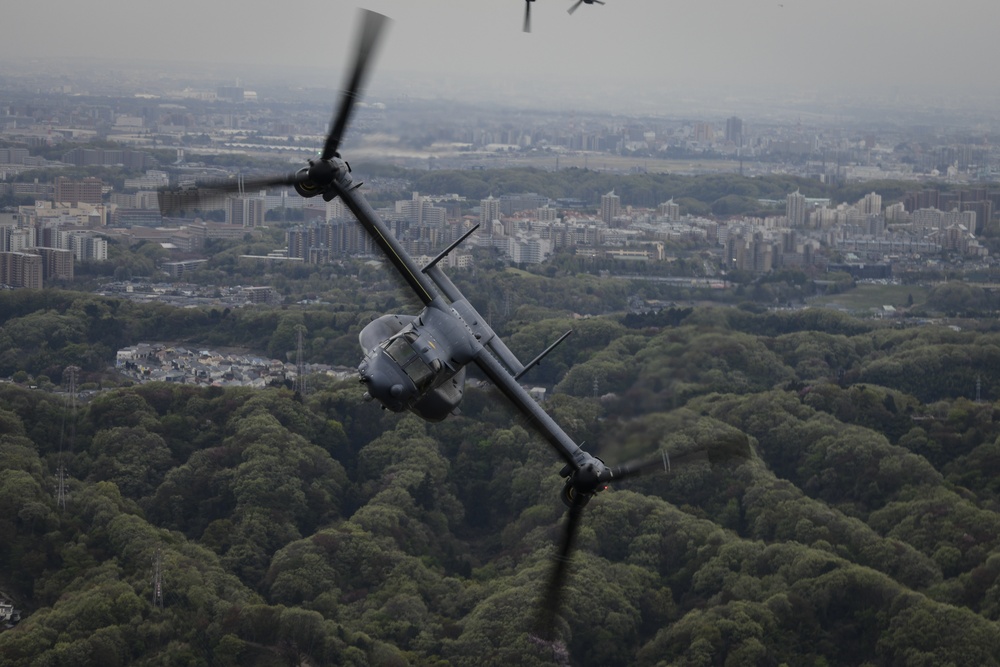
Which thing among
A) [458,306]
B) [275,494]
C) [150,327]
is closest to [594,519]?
[275,494]

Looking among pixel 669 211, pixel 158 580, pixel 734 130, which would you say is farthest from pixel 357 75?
pixel 734 130

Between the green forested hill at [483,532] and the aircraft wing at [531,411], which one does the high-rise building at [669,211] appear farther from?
the aircraft wing at [531,411]

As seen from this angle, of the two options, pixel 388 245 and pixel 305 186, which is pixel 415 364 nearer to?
Answer: pixel 388 245

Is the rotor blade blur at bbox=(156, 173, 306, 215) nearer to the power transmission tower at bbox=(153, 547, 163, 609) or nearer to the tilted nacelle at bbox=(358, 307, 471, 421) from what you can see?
the tilted nacelle at bbox=(358, 307, 471, 421)

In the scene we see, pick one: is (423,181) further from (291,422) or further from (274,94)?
(291,422)

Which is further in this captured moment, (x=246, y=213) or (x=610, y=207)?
(x=610, y=207)
